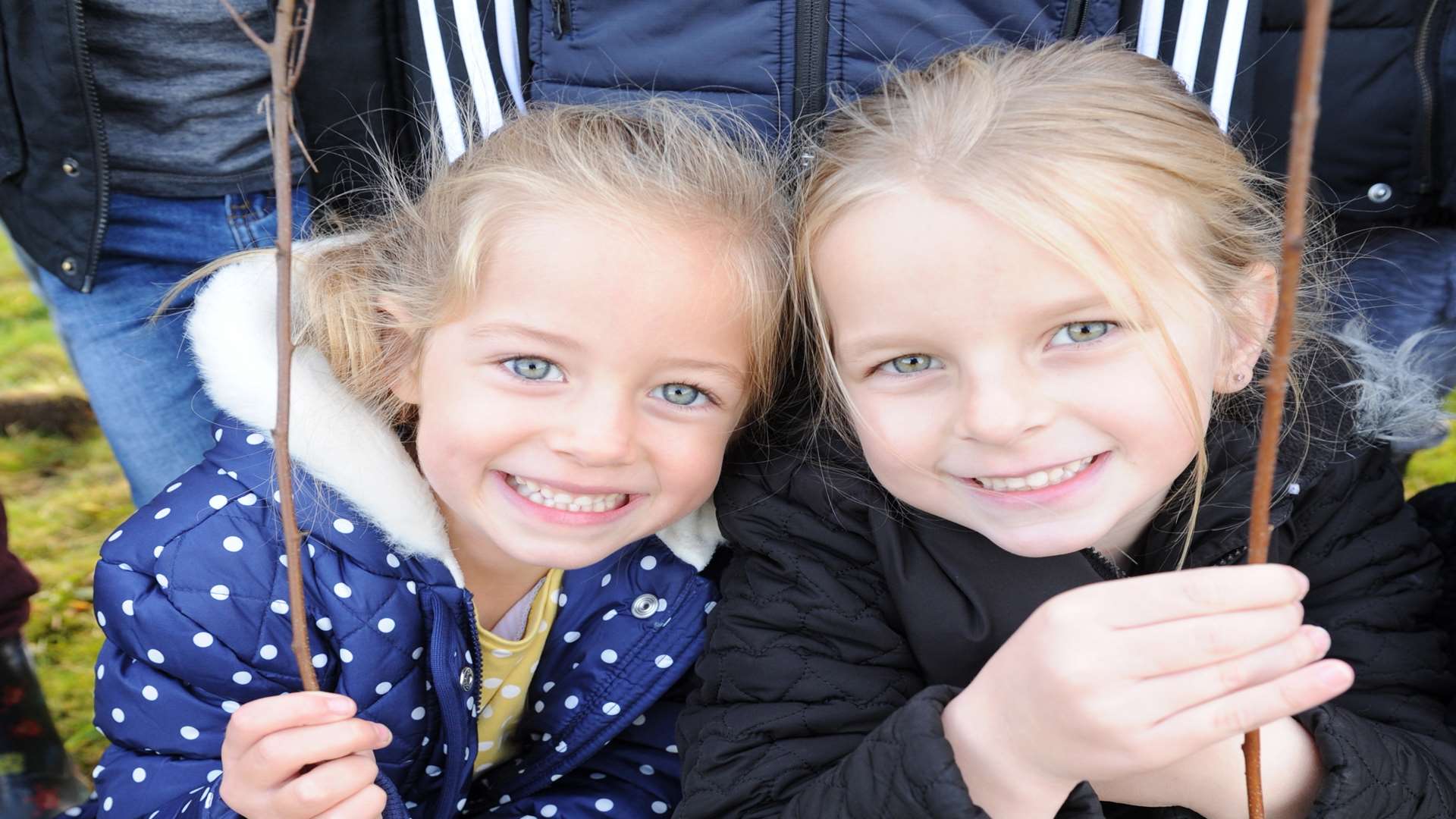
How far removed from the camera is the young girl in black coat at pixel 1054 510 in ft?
3.62

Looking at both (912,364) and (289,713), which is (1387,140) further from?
(289,713)

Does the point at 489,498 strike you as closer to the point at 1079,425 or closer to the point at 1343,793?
the point at 1079,425

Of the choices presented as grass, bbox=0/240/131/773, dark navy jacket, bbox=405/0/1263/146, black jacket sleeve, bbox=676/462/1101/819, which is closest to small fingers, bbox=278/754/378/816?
black jacket sleeve, bbox=676/462/1101/819

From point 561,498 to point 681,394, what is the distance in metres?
0.19

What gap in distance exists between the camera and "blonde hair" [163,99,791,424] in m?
1.51

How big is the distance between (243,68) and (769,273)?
3.10 feet

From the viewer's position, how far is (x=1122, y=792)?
141cm

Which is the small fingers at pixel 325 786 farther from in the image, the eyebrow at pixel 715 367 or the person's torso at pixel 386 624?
the eyebrow at pixel 715 367

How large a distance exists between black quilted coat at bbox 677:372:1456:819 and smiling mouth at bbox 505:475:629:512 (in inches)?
6.2

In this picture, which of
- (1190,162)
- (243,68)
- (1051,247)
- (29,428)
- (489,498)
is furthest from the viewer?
(29,428)

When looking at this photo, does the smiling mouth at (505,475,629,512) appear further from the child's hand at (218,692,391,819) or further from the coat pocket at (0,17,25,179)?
the coat pocket at (0,17,25,179)

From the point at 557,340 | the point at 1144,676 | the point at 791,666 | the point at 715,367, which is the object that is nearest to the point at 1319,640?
the point at 1144,676

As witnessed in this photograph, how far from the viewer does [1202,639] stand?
1.00 m

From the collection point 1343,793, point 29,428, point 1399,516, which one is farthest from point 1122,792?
point 29,428
